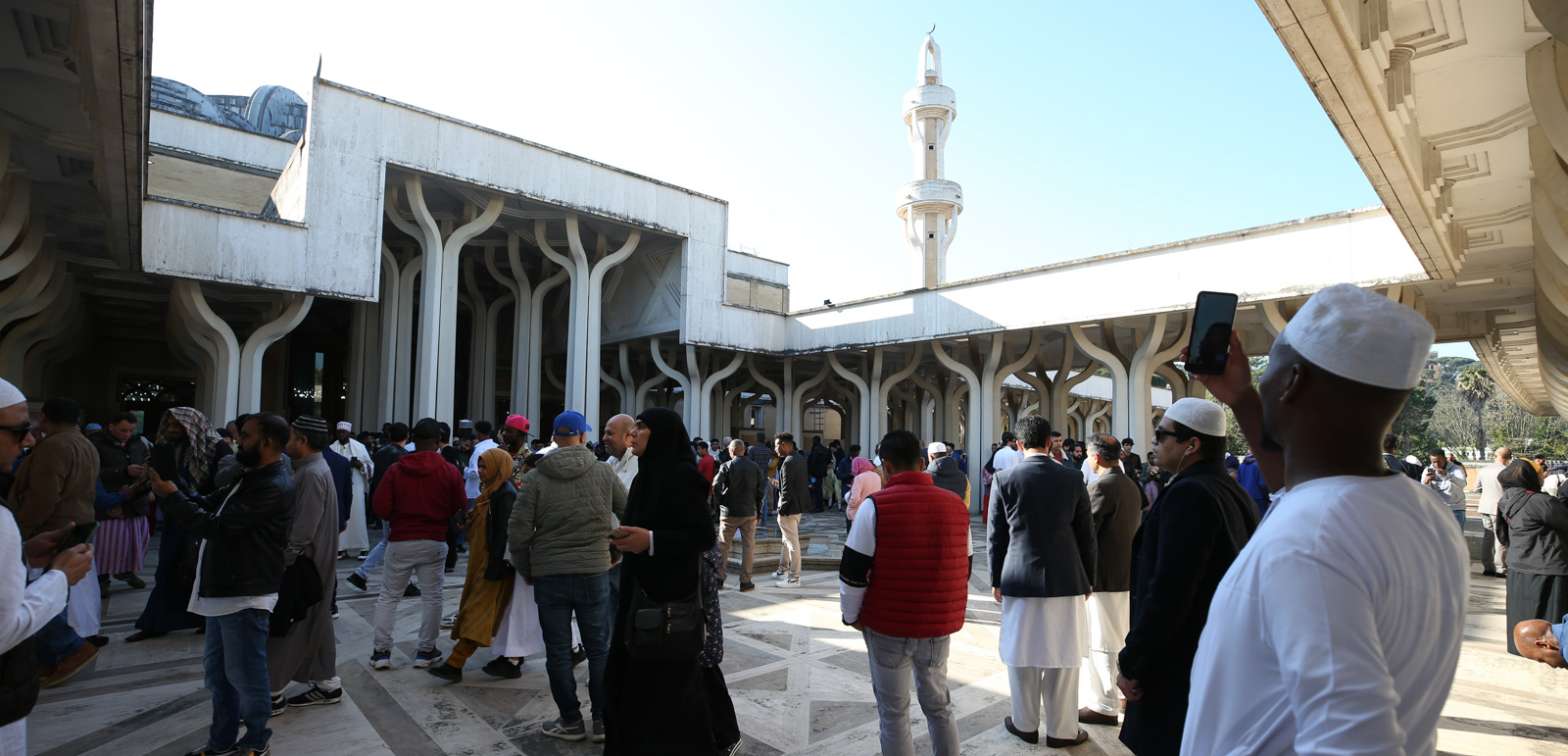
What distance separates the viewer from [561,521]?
378cm

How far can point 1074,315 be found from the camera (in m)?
14.1

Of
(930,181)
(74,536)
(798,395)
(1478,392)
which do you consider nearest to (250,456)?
(74,536)

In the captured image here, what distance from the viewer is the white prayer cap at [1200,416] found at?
9.05ft

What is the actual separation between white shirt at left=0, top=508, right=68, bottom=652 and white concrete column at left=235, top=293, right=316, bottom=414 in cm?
1274

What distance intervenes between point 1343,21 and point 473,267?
22.4 meters

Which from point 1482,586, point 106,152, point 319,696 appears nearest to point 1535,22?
point 1482,586

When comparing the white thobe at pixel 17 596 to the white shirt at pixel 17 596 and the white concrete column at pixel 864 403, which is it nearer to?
the white shirt at pixel 17 596

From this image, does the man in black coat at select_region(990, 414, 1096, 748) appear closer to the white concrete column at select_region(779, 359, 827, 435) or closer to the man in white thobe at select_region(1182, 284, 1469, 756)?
the man in white thobe at select_region(1182, 284, 1469, 756)

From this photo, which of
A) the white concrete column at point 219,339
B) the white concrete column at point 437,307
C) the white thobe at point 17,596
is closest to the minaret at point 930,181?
the white concrete column at point 437,307

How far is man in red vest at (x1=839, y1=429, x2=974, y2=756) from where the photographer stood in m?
3.02

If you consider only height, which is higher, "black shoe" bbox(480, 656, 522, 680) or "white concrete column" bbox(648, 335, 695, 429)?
"white concrete column" bbox(648, 335, 695, 429)

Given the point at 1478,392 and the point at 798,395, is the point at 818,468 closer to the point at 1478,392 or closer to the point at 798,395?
the point at 798,395

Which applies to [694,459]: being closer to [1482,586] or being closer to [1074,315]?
[1482,586]

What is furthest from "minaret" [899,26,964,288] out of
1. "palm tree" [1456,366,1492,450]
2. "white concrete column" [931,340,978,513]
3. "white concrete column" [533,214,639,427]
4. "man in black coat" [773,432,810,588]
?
"palm tree" [1456,366,1492,450]
